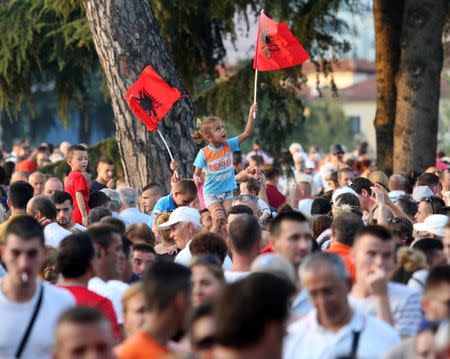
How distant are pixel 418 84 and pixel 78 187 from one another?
7.73 meters

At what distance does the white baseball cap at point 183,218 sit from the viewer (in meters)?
12.0

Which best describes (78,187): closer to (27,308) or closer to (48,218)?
(48,218)

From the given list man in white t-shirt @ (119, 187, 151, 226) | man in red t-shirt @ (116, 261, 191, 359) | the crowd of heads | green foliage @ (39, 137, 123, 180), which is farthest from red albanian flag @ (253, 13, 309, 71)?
man in red t-shirt @ (116, 261, 191, 359)

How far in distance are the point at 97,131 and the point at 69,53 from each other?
50751mm

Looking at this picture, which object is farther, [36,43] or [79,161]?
[36,43]

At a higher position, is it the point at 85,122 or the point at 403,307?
the point at 403,307

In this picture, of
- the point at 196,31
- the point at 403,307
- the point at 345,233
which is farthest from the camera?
the point at 196,31

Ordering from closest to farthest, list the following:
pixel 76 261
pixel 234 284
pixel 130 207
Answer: pixel 234 284
pixel 76 261
pixel 130 207

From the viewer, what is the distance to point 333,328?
7.23m

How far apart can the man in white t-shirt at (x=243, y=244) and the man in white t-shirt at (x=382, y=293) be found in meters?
1.28

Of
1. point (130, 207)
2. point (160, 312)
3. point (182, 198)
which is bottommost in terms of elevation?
point (130, 207)

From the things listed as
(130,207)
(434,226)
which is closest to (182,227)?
(434,226)

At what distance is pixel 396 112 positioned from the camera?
71.8 feet

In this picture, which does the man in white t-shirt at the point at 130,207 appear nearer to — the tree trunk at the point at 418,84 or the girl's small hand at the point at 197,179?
the girl's small hand at the point at 197,179
